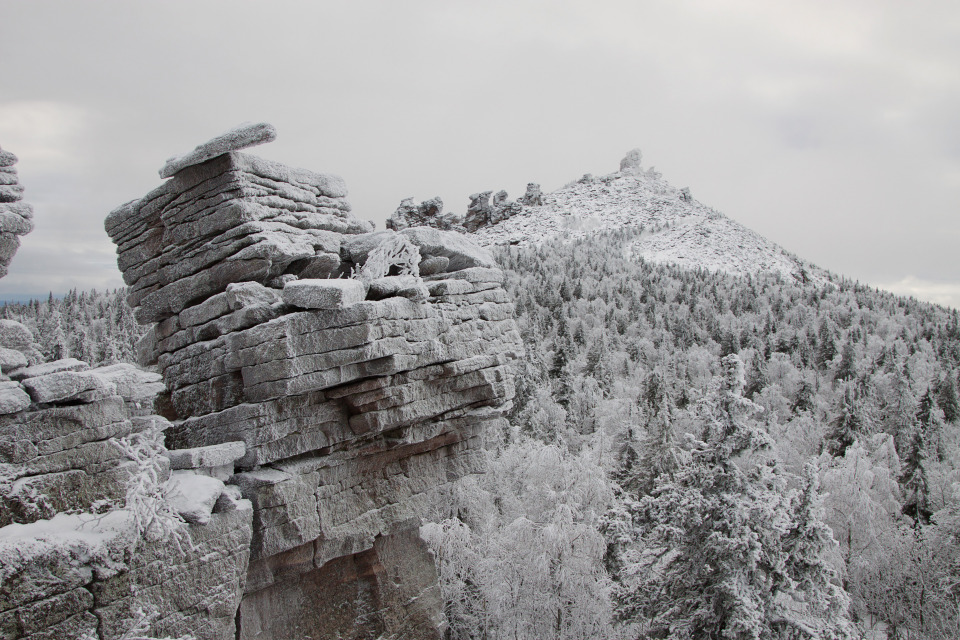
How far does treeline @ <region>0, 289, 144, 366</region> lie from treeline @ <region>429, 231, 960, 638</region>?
A: 25504 millimetres

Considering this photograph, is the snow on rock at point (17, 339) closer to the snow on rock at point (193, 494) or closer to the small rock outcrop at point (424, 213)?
the snow on rock at point (193, 494)

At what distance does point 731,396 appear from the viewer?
12.6 meters

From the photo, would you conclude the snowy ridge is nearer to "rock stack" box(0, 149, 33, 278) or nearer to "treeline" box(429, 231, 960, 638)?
"treeline" box(429, 231, 960, 638)

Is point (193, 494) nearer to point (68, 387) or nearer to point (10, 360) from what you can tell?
point (68, 387)

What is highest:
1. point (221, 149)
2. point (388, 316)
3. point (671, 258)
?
point (671, 258)

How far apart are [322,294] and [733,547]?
29.0 feet

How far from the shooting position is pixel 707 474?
12.7 metres

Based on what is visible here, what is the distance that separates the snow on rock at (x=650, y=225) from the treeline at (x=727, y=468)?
98.6 feet

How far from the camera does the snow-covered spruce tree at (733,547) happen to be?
38.1 ft

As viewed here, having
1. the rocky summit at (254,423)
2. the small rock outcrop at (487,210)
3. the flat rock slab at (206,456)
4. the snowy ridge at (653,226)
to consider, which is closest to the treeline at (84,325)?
the rocky summit at (254,423)

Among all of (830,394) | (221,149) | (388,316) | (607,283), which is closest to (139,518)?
(388,316)

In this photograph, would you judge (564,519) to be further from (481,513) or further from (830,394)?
(830,394)

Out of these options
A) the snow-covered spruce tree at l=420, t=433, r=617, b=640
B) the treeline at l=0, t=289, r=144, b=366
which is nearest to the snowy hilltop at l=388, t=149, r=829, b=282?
the treeline at l=0, t=289, r=144, b=366

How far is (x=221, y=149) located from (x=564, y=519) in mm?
13894
